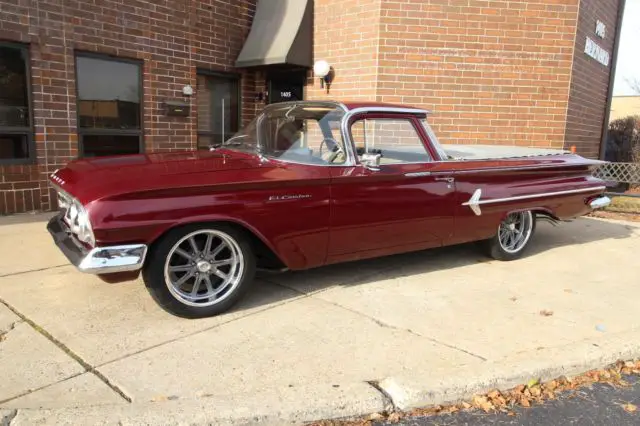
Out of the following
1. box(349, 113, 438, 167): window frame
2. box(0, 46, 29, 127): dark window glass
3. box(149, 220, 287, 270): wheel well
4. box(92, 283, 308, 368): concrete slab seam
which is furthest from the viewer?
box(0, 46, 29, 127): dark window glass

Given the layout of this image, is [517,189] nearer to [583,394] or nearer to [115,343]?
[583,394]

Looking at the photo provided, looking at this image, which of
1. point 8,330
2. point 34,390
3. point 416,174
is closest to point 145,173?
point 8,330

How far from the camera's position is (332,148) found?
4371 mm

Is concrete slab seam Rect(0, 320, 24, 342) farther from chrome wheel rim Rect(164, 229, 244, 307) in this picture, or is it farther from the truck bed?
the truck bed

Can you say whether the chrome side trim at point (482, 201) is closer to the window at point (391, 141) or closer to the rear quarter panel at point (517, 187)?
the rear quarter panel at point (517, 187)

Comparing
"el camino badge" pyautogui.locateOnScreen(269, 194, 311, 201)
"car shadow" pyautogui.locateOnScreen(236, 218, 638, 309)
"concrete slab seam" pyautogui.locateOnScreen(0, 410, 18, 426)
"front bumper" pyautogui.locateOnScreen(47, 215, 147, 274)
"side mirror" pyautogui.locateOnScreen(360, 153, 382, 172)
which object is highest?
"side mirror" pyautogui.locateOnScreen(360, 153, 382, 172)

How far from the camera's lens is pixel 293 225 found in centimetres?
400

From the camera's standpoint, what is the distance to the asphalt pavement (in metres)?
2.77

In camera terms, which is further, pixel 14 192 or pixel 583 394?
pixel 14 192

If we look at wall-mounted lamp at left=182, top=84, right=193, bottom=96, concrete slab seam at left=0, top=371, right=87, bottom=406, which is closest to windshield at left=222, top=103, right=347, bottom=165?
concrete slab seam at left=0, top=371, right=87, bottom=406

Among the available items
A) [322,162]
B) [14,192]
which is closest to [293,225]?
[322,162]

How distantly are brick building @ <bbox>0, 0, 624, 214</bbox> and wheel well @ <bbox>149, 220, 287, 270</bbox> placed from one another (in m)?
4.61

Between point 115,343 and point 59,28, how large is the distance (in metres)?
5.54

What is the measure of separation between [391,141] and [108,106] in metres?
4.98
